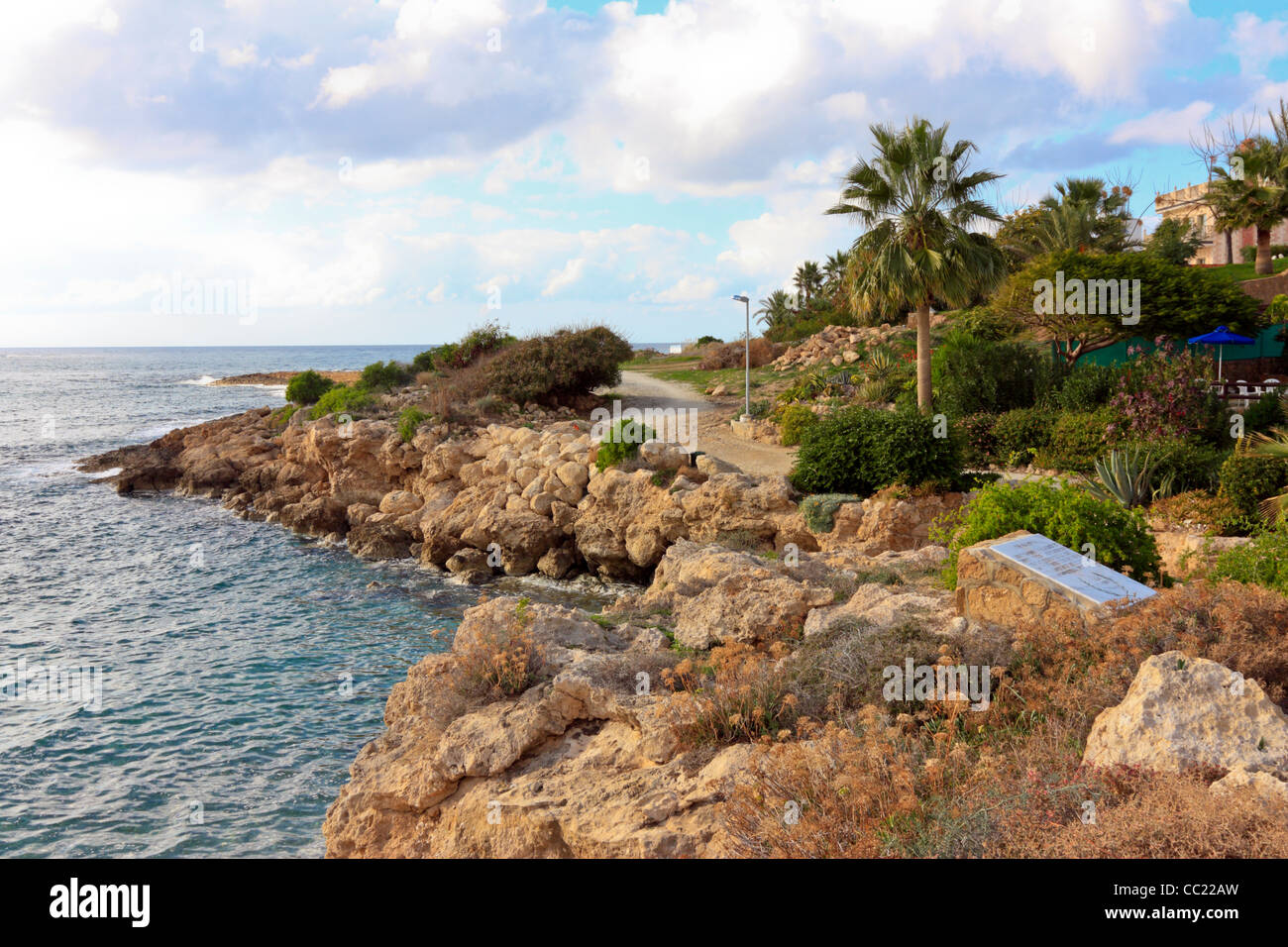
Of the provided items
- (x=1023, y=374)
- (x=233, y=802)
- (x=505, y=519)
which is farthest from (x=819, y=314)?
(x=233, y=802)

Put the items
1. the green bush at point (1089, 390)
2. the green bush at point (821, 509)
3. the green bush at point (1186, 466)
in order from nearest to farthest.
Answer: the green bush at point (1186, 466)
the green bush at point (821, 509)
the green bush at point (1089, 390)

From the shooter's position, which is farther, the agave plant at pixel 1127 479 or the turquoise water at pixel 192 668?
the agave plant at pixel 1127 479

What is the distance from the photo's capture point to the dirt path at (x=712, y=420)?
21141 mm

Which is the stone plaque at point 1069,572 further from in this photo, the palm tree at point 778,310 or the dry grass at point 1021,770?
the palm tree at point 778,310

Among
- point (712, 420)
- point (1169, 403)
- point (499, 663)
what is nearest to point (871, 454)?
point (1169, 403)

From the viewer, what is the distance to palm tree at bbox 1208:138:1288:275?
1640 inches

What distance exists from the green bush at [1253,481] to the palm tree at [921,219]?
8435 mm

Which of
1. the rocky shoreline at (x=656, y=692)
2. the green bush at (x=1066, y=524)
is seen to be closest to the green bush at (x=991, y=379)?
the rocky shoreline at (x=656, y=692)

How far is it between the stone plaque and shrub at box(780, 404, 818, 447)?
48.3ft

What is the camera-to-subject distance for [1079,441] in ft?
58.4

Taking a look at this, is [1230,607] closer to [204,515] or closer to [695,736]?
[695,736]

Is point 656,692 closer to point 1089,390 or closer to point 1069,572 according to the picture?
point 1069,572

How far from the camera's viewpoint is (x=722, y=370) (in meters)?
41.1

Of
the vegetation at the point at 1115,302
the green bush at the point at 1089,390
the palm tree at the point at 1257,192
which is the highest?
the palm tree at the point at 1257,192
